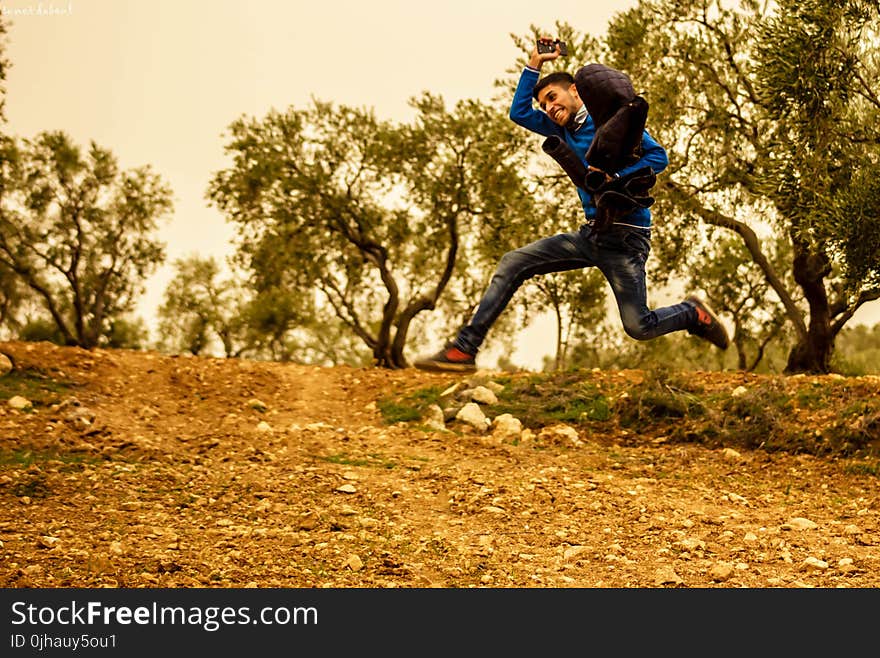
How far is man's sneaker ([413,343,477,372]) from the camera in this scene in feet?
24.4

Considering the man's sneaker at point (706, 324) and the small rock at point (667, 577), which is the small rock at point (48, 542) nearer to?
the small rock at point (667, 577)

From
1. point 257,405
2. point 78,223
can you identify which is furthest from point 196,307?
point 257,405

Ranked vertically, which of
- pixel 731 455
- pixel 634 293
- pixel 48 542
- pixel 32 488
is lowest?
pixel 48 542

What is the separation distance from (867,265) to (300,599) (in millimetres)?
9627

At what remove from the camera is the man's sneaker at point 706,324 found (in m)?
7.98

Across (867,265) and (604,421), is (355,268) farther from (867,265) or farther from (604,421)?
(867,265)

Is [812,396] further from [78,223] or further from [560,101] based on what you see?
[78,223]

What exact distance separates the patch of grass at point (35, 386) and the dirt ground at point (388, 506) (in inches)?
3.6

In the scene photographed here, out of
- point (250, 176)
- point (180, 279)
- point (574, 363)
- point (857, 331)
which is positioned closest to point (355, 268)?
point (250, 176)

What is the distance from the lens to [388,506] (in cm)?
901

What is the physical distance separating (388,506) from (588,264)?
3344mm

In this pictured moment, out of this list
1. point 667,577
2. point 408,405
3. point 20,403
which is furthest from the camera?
point 408,405

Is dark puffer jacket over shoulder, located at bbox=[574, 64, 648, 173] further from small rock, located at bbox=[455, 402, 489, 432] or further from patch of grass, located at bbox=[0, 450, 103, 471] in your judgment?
small rock, located at bbox=[455, 402, 489, 432]

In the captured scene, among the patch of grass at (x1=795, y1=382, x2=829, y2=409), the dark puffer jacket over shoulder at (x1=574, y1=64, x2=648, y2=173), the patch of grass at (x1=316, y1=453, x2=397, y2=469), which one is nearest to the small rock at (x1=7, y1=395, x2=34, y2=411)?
the patch of grass at (x1=316, y1=453, x2=397, y2=469)
